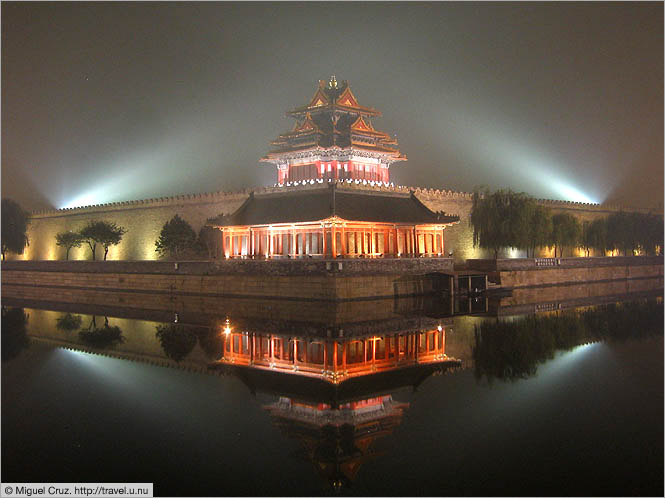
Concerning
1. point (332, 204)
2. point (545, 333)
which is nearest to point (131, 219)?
point (332, 204)

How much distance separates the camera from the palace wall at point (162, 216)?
28.2 m

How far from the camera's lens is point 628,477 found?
22.3ft

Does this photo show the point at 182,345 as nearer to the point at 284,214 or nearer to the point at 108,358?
the point at 108,358

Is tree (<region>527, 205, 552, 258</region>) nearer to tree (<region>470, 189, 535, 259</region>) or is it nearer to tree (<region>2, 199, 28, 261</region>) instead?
tree (<region>470, 189, 535, 259</region>)

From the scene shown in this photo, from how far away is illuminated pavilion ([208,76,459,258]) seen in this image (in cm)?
2288

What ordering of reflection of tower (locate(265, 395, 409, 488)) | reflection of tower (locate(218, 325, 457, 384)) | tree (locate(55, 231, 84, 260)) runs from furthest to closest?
tree (locate(55, 231, 84, 260)) < reflection of tower (locate(218, 325, 457, 384)) < reflection of tower (locate(265, 395, 409, 488))

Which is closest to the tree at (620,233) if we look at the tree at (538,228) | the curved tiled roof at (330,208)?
the tree at (538,228)

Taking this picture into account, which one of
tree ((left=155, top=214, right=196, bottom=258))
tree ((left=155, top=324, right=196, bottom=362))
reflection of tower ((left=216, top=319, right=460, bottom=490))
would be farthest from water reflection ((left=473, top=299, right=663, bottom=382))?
tree ((left=155, top=214, right=196, bottom=258))

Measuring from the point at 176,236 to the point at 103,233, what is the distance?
4.58 m

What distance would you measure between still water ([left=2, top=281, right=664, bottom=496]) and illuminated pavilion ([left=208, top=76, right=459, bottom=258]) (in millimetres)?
5905

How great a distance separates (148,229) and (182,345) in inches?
672

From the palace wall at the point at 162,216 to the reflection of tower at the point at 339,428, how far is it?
15462 mm

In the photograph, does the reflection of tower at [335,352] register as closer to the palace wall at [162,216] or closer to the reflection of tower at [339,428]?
the reflection of tower at [339,428]

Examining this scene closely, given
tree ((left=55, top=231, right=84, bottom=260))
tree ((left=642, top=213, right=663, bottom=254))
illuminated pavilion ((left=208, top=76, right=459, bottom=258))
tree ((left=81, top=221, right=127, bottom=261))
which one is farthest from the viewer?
tree ((left=642, top=213, right=663, bottom=254))
